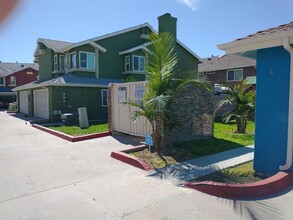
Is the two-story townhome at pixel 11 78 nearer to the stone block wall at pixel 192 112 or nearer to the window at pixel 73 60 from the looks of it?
the window at pixel 73 60

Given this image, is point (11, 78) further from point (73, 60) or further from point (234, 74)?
point (234, 74)

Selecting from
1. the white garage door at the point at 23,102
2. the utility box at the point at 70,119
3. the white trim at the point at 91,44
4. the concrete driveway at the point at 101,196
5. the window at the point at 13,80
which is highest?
the white trim at the point at 91,44

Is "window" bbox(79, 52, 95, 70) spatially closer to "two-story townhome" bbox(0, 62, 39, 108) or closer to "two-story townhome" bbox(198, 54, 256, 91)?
"two-story townhome" bbox(198, 54, 256, 91)

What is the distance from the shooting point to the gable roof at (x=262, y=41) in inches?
212

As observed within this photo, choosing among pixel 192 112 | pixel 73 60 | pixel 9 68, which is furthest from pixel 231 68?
pixel 9 68

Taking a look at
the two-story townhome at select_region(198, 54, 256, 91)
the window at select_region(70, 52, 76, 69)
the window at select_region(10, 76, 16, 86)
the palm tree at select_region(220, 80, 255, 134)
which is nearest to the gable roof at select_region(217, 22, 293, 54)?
the palm tree at select_region(220, 80, 255, 134)

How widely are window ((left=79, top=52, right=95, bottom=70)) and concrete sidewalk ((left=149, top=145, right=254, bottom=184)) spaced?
50.4ft

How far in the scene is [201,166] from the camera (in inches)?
281

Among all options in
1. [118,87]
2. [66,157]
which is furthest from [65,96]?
[66,157]

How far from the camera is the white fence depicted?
33.9 feet

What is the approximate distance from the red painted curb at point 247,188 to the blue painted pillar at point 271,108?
0.77 meters

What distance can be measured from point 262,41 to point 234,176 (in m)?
3.17

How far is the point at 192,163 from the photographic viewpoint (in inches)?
293

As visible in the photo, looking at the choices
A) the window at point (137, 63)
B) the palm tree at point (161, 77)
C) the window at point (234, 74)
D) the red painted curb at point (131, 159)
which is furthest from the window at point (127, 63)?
the red painted curb at point (131, 159)
